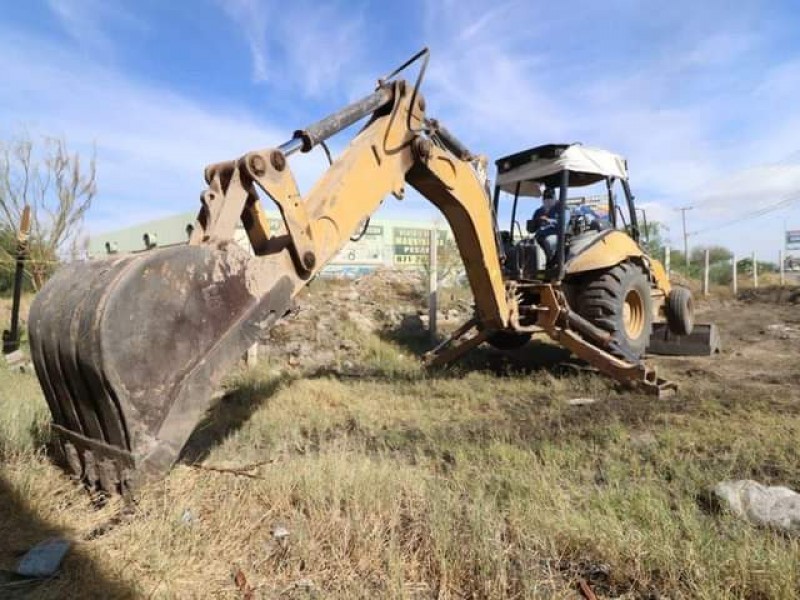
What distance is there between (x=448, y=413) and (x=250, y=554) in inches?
125

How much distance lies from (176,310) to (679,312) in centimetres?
766

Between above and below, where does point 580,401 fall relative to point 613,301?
below

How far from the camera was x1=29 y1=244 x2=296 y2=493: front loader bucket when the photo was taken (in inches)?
101

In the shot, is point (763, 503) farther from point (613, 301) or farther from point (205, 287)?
point (613, 301)

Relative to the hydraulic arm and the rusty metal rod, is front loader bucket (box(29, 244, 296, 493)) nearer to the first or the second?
the hydraulic arm

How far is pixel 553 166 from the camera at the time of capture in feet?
21.8

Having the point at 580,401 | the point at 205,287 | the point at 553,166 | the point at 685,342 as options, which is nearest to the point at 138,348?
the point at 205,287

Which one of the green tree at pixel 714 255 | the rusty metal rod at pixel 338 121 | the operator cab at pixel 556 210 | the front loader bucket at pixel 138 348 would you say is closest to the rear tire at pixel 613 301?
the operator cab at pixel 556 210

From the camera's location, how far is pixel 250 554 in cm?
256

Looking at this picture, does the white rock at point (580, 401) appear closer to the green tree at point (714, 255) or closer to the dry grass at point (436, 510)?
the dry grass at point (436, 510)

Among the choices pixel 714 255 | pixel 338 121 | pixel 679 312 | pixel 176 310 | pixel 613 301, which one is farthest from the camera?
pixel 714 255

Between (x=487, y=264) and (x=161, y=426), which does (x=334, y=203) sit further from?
(x=487, y=264)

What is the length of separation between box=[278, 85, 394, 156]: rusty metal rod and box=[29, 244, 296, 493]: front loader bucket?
0.90 meters

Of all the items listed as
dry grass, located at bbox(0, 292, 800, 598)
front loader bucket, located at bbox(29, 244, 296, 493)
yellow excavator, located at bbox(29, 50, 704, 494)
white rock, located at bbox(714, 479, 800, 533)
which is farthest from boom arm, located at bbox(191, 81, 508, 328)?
white rock, located at bbox(714, 479, 800, 533)
